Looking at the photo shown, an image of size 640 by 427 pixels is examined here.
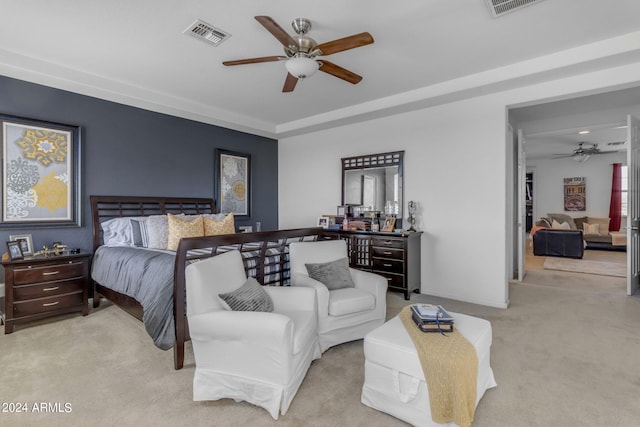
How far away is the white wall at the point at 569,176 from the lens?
8961mm

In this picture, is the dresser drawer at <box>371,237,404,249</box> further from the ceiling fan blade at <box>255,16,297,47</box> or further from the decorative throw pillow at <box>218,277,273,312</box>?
the ceiling fan blade at <box>255,16,297,47</box>

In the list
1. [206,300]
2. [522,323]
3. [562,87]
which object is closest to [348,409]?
[206,300]

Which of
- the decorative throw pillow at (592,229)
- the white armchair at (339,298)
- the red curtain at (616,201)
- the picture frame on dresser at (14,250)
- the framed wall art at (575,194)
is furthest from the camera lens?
the framed wall art at (575,194)

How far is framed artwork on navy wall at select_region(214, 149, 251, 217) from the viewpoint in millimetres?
5289

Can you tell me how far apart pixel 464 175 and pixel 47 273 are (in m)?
4.86

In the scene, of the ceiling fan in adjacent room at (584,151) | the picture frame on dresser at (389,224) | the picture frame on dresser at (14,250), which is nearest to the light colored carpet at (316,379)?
the picture frame on dresser at (14,250)

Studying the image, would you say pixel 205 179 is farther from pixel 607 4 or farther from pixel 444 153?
pixel 607 4

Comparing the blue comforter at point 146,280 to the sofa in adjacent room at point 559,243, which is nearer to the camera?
the blue comforter at point 146,280

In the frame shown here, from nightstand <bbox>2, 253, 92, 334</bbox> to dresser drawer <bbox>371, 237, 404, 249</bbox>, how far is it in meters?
3.44

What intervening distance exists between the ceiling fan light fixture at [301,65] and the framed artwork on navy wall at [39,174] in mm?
2987

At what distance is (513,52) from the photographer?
3.13 m

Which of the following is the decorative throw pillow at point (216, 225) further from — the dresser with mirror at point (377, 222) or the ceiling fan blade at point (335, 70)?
the ceiling fan blade at point (335, 70)

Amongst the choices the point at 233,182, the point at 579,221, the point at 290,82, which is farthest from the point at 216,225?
the point at 579,221

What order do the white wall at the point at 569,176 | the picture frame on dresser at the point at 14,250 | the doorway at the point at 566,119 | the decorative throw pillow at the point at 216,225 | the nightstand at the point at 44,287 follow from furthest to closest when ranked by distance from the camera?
1. the white wall at the point at 569,176
2. the doorway at the point at 566,119
3. the decorative throw pillow at the point at 216,225
4. the picture frame on dresser at the point at 14,250
5. the nightstand at the point at 44,287
